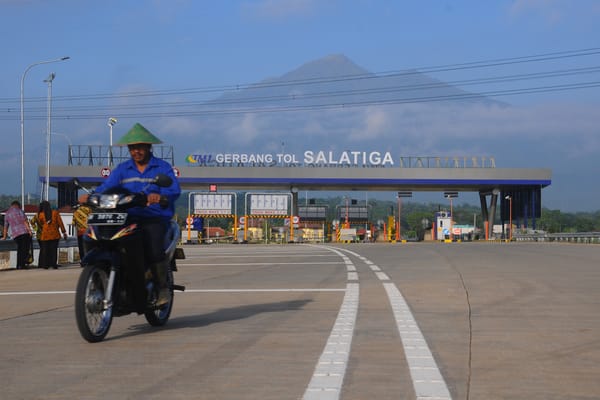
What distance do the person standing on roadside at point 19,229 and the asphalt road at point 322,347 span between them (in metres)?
8.55

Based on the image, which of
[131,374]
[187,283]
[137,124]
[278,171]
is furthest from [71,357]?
[278,171]

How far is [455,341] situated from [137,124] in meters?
3.71

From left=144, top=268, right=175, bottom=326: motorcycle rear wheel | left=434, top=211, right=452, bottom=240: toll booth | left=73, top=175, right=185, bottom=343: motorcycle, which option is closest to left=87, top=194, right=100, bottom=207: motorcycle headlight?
left=73, top=175, right=185, bottom=343: motorcycle

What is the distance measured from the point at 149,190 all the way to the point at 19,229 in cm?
1394

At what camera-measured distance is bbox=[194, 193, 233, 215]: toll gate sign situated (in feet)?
228

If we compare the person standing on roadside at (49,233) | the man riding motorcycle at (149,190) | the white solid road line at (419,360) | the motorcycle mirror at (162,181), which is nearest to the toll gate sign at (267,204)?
the person standing on roadside at (49,233)

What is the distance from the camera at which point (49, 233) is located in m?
21.0

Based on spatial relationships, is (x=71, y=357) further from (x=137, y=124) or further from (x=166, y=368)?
(x=137, y=124)

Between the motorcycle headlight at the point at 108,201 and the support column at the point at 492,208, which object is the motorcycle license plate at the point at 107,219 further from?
the support column at the point at 492,208

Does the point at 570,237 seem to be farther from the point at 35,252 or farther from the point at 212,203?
the point at 35,252

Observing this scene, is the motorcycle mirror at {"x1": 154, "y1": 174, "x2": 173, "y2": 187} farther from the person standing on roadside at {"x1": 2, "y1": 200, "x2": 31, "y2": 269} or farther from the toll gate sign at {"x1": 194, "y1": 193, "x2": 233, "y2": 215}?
the toll gate sign at {"x1": 194, "y1": 193, "x2": 233, "y2": 215}

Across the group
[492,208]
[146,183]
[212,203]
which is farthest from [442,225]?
[146,183]

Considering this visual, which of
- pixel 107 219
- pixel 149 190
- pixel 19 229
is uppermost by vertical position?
pixel 149 190

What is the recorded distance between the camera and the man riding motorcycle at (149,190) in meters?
7.70
